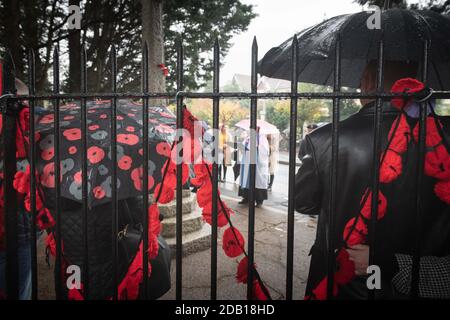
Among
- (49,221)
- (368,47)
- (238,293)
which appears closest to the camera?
(368,47)

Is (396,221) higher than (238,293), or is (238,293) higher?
(396,221)

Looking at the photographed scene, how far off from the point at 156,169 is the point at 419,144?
1.44 metres

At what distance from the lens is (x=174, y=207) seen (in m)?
4.68

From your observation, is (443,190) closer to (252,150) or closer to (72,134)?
(252,150)

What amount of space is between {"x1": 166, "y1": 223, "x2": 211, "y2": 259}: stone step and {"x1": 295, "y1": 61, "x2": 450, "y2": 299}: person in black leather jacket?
296cm

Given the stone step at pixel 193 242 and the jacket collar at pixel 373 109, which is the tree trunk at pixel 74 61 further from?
the jacket collar at pixel 373 109

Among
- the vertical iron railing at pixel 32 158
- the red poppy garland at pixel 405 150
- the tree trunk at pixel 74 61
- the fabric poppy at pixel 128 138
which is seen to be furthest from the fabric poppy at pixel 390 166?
the tree trunk at pixel 74 61

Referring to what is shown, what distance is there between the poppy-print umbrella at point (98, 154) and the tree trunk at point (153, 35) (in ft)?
8.71

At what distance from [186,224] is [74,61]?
5.67 m

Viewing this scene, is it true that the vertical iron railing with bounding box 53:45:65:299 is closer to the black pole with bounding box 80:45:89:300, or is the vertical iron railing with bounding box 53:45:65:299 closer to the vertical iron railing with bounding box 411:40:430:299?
the black pole with bounding box 80:45:89:300

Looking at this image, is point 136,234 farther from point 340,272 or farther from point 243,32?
point 243,32

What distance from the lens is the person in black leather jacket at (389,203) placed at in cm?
135

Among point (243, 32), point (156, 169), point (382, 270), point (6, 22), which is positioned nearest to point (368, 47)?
point (382, 270)

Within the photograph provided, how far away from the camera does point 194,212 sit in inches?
196
